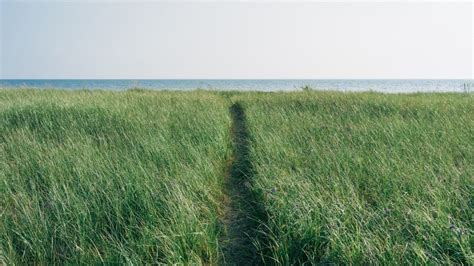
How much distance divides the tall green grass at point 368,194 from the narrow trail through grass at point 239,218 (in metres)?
0.15

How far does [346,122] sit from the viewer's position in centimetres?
808

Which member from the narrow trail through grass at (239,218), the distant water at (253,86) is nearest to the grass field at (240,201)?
the narrow trail through grass at (239,218)

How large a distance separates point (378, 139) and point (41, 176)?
19.2ft

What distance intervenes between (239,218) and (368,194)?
157cm

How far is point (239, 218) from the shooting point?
3396 millimetres

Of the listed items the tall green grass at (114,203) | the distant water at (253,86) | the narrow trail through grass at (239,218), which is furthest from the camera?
the distant water at (253,86)

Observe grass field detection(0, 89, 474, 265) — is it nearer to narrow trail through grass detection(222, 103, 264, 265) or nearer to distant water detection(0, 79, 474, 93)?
narrow trail through grass detection(222, 103, 264, 265)

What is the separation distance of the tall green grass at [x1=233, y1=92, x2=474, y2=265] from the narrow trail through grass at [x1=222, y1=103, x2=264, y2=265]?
15cm

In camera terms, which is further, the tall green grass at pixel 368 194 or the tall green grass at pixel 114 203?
the tall green grass at pixel 114 203

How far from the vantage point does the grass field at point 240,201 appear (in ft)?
7.88

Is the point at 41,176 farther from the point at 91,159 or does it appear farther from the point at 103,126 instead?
the point at 103,126

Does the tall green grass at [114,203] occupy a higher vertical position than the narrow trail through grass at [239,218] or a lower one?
higher

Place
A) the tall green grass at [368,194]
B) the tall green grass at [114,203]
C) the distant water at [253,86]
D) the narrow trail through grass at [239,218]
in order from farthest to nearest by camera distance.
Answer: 1. the distant water at [253,86]
2. the narrow trail through grass at [239,218]
3. the tall green grass at [114,203]
4. the tall green grass at [368,194]

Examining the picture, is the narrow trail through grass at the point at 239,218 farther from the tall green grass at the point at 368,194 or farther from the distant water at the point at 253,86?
the distant water at the point at 253,86
